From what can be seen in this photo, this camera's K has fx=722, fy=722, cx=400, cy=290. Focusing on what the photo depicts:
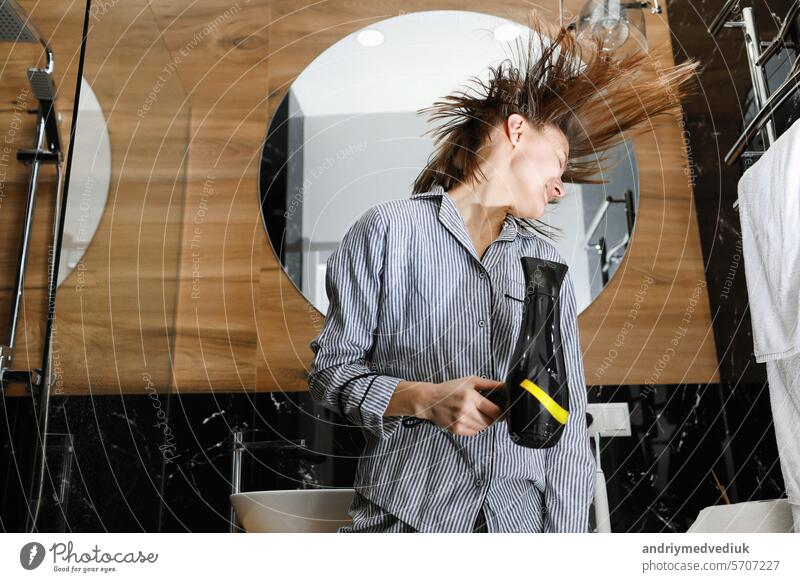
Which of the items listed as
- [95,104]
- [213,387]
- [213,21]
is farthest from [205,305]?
[213,21]

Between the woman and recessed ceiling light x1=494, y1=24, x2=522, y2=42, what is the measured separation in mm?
120

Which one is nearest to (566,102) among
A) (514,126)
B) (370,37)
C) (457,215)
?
(514,126)

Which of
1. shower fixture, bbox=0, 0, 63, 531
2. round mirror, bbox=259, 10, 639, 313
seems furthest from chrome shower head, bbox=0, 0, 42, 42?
round mirror, bbox=259, 10, 639, 313

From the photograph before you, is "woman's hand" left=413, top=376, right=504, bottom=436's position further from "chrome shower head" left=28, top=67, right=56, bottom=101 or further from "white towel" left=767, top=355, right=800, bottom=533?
"chrome shower head" left=28, top=67, right=56, bottom=101

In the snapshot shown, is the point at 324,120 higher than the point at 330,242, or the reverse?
the point at 324,120

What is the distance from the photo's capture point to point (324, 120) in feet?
2.84

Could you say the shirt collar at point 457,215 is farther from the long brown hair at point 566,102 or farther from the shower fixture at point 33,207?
the shower fixture at point 33,207

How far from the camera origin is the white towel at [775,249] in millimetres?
631

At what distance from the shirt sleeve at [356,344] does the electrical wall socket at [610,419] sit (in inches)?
13.4

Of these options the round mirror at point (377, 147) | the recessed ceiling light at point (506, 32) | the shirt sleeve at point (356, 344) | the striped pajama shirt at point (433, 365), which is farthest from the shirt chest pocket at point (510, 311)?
the recessed ceiling light at point (506, 32)

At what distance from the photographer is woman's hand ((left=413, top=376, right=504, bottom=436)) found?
0.53m

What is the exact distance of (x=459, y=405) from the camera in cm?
53
